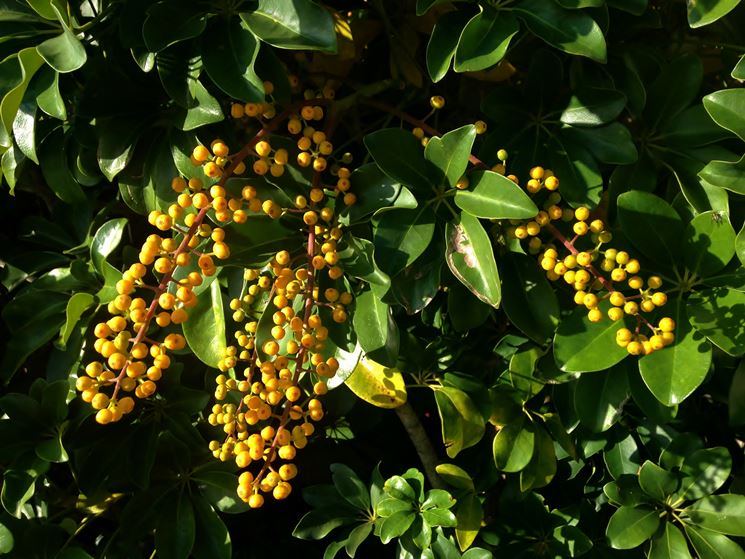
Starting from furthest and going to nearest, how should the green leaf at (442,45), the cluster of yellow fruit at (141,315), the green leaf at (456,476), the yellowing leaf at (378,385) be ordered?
1. the green leaf at (456,476)
2. the yellowing leaf at (378,385)
3. the green leaf at (442,45)
4. the cluster of yellow fruit at (141,315)

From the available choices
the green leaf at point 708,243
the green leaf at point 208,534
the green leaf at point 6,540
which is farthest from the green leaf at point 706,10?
the green leaf at point 6,540

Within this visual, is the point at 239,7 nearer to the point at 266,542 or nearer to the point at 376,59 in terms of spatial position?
the point at 376,59

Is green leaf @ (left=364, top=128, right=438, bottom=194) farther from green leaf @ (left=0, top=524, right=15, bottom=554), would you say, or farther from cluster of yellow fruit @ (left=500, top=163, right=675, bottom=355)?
green leaf @ (left=0, top=524, right=15, bottom=554)

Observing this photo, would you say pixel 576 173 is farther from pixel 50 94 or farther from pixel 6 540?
pixel 6 540

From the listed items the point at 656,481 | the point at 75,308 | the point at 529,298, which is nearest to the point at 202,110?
the point at 75,308

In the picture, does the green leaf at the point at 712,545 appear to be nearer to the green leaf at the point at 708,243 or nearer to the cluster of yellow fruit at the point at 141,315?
the green leaf at the point at 708,243

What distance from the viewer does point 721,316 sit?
0.95 metres

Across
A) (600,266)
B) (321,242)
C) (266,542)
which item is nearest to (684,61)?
(600,266)

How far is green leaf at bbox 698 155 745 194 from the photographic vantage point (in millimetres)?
892

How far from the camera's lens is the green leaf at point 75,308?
1077 mm

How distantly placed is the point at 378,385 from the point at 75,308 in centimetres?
48

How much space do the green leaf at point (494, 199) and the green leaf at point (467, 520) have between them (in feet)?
1.99

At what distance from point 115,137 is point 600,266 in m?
0.70

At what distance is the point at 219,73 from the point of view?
2.78ft
